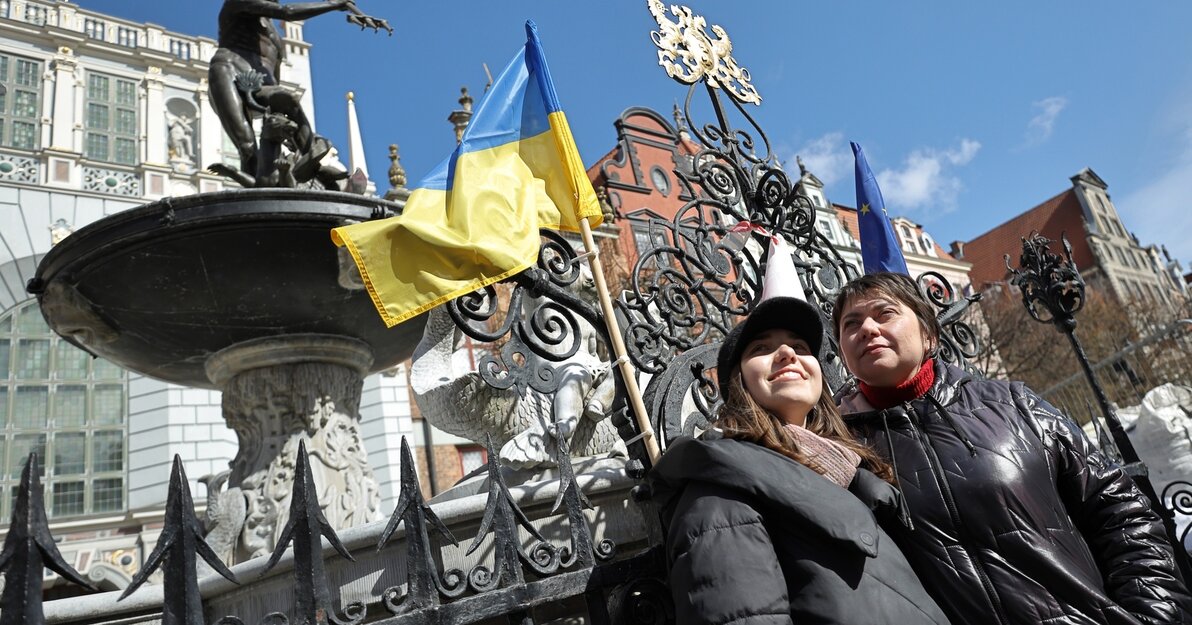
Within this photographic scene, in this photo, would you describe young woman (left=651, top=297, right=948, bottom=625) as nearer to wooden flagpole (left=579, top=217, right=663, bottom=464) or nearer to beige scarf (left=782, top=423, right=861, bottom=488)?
beige scarf (left=782, top=423, right=861, bottom=488)

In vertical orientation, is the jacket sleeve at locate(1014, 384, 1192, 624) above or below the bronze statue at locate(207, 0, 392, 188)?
below

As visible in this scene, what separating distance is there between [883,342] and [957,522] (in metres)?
0.57

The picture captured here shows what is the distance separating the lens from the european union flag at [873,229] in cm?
489

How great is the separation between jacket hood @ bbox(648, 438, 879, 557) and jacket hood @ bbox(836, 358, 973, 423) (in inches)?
24.5

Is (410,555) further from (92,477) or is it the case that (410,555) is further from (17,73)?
(17,73)

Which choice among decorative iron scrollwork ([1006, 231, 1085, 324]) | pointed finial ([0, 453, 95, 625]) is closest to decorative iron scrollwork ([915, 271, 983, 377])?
decorative iron scrollwork ([1006, 231, 1085, 324])

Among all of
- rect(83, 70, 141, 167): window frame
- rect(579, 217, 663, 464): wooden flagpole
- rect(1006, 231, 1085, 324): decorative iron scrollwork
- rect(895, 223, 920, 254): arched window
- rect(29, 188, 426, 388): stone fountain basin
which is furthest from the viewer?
rect(895, 223, 920, 254): arched window

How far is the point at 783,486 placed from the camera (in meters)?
1.59

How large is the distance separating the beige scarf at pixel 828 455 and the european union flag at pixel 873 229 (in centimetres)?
317

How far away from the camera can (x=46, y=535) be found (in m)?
1.46

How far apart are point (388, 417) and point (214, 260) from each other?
12.1 meters

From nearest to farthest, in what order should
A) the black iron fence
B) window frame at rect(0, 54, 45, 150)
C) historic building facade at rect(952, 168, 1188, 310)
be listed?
window frame at rect(0, 54, 45, 150), the black iron fence, historic building facade at rect(952, 168, 1188, 310)

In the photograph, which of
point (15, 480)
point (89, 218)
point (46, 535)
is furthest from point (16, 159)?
point (46, 535)

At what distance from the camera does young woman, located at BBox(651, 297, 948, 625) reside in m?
1.48
